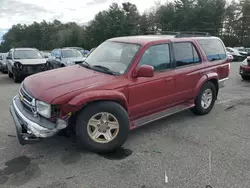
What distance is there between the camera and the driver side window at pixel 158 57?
423 centimetres

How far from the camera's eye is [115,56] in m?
4.37

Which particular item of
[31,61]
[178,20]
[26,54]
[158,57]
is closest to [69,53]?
[26,54]

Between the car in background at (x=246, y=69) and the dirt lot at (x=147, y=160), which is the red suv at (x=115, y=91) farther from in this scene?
the car in background at (x=246, y=69)

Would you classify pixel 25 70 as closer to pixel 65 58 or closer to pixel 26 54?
pixel 26 54

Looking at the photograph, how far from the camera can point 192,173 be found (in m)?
3.20

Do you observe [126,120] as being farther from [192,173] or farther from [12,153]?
[12,153]

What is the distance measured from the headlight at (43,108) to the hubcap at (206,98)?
11.4 ft

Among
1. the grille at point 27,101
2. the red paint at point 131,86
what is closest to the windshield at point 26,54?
the red paint at point 131,86

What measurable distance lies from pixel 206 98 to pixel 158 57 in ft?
6.16

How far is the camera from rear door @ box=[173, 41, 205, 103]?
15.5 ft

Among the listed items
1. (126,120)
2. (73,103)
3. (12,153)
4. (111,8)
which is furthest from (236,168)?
(111,8)

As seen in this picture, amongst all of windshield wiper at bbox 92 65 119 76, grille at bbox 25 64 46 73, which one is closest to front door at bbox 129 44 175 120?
windshield wiper at bbox 92 65 119 76

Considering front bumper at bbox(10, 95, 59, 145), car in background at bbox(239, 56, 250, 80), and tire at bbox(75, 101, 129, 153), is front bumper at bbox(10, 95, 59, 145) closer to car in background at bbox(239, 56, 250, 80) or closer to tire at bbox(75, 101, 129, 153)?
tire at bbox(75, 101, 129, 153)

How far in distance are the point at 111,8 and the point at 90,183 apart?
55.5 metres
